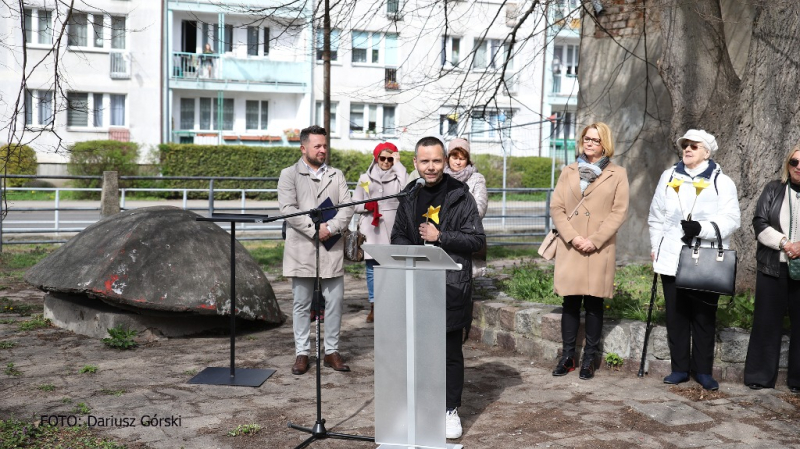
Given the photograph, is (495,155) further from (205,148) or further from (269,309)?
(269,309)

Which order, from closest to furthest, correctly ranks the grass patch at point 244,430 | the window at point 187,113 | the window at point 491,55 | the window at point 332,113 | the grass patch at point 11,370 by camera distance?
1. the grass patch at point 244,430
2. the grass patch at point 11,370
3. the window at point 491,55
4. the window at point 187,113
5. the window at point 332,113

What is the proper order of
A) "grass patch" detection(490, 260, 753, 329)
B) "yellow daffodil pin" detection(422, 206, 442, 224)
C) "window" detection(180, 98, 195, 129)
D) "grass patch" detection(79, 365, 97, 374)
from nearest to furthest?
1. "yellow daffodil pin" detection(422, 206, 442, 224)
2. "grass patch" detection(79, 365, 97, 374)
3. "grass patch" detection(490, 260, 753, 329)
4. "window" detection(180, 98, 195, 129)

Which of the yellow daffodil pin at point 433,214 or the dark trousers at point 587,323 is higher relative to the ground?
the yellow daffodil pin at point 433,214

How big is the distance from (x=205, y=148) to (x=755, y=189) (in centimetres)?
2428

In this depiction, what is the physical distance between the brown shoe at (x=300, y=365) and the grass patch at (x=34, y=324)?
3.06 meters

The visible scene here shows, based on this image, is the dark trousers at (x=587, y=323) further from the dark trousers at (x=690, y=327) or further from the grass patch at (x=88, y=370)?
the grass patch at (x=88, y=370)

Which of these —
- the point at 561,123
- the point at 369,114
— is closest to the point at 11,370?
the point at 561,123

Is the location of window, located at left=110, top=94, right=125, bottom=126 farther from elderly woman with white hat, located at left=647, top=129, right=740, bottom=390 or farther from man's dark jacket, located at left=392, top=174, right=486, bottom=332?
man's dark jacket, located at left=392, top=174, right=486, bottom=332

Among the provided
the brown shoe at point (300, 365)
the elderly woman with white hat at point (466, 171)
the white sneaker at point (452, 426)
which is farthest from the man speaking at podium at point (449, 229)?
the elderly woman with white hat at point (466, 171)

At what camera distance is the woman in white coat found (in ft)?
27.3

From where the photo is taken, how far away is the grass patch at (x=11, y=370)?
20.8 feet

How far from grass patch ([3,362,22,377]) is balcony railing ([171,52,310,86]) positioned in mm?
27091

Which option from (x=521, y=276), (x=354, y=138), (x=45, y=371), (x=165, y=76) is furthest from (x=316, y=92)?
(x=45, y=371)

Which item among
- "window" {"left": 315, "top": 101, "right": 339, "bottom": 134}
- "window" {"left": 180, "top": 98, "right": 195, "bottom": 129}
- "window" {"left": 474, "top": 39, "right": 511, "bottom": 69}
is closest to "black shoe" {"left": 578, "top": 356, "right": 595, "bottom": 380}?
"window" {"left": 474, "top": 39, "right": 511, "bottom": 69}
